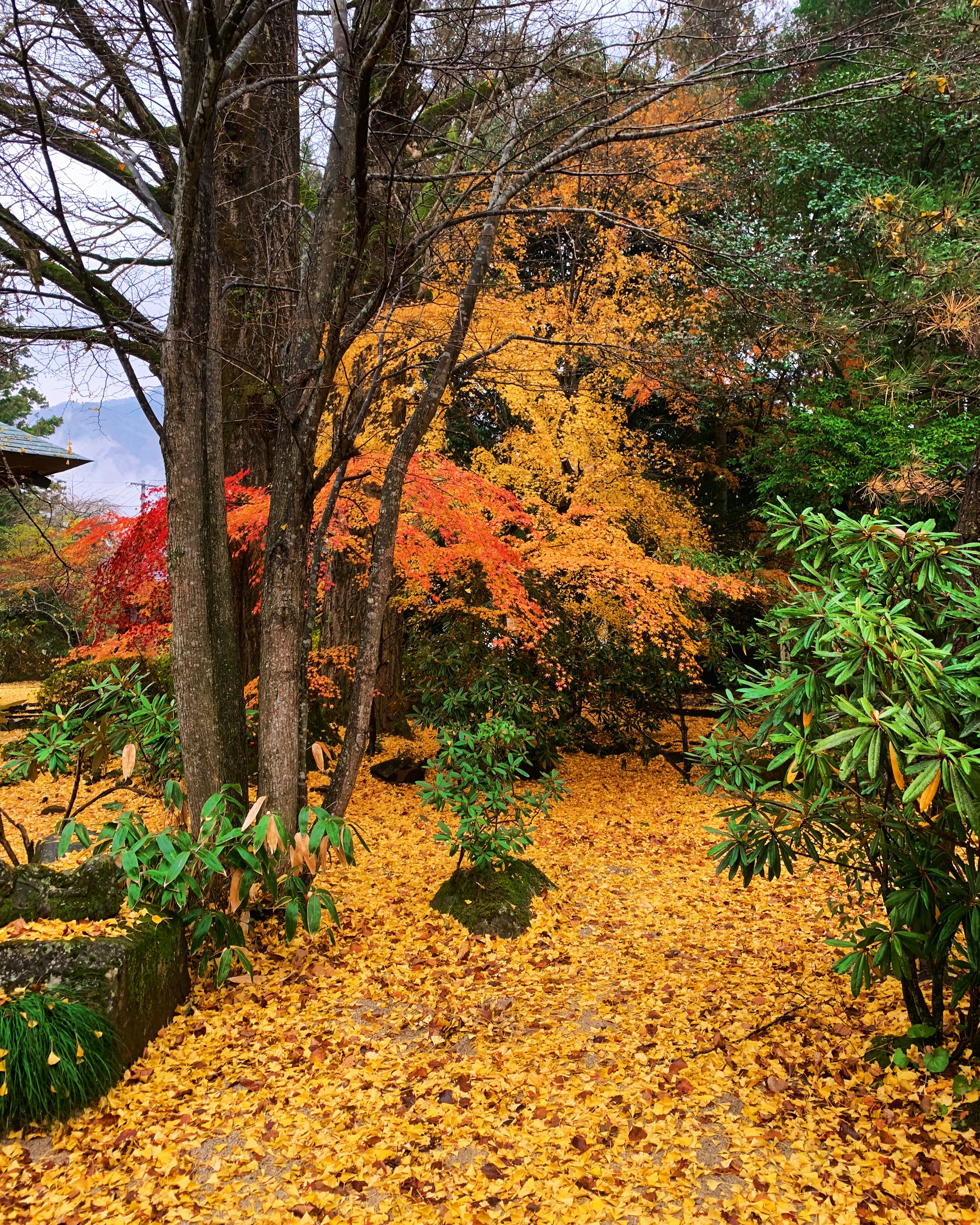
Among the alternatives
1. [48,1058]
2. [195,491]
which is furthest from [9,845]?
[195,491]

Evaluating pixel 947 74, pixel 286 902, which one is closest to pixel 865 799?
pixel 286 902

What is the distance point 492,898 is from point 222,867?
1702 millimetres

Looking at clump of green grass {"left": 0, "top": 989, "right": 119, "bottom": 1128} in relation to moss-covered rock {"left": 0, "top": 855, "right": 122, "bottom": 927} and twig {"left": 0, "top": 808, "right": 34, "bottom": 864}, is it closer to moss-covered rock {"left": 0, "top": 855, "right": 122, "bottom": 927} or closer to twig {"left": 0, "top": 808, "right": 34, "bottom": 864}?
moss-covered rock {"left": 0, "top": 855, "right": 122, "bottom": 927}

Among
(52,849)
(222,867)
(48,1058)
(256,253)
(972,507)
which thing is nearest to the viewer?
(48,1058)

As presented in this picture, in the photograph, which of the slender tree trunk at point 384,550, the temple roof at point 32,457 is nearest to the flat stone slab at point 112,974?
the slender tree trunk at point 384,550

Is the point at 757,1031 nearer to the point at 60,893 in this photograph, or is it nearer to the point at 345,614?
the point at 60,893

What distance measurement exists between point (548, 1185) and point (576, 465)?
7.16 metres

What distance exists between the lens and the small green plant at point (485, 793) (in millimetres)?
4480

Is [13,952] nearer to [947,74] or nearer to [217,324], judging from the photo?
[217,324]

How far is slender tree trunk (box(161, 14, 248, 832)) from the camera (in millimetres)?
3744

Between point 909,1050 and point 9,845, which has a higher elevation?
point 9,845

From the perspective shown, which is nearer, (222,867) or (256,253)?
(222,867)

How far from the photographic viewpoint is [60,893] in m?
3.29

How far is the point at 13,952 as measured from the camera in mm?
2820
